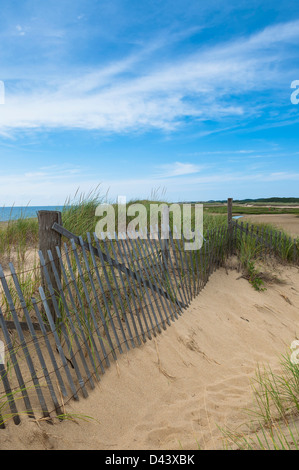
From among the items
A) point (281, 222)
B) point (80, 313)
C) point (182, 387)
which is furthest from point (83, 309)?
point (281, 222)

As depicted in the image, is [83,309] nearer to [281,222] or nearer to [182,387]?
[182,387]

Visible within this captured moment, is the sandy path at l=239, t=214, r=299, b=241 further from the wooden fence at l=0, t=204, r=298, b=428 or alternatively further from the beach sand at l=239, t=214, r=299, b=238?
the wooden fence at l=0, t=204, r=298, b=428

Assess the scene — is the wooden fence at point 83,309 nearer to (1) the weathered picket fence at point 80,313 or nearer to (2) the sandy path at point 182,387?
(1) the weathered picket fence at point 80,313

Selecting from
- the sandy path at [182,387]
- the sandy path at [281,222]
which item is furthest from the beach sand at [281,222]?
the sandy path at [182,387]

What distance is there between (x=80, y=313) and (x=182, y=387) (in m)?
1.38

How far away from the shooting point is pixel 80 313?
397 cm

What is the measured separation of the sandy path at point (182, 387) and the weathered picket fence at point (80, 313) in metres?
0.16

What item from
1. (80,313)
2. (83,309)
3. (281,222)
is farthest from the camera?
(281,222)

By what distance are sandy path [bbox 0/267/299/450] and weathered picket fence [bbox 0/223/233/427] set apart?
0.16 m

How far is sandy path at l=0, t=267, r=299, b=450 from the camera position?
299 centimetres

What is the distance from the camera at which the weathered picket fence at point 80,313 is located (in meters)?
2.97
